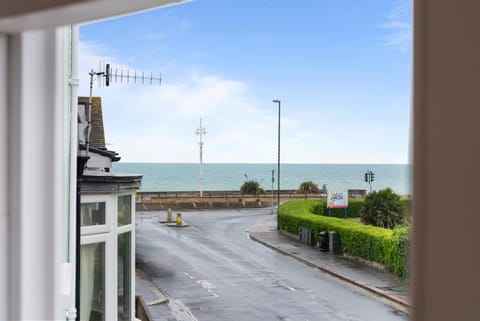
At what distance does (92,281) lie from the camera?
2.18 metres

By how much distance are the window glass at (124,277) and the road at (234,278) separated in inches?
95.5

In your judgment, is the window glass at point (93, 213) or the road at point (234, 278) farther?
the road at point (234, 278)

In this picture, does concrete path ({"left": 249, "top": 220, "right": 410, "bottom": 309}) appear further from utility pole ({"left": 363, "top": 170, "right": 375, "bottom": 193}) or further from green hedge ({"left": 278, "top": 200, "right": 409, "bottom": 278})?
utility pole ({"left": 363, "top": 170, "right": 375, "bottom": 193})

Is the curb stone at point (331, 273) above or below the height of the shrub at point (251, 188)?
below

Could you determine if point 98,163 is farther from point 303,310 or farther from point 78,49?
point 303,310

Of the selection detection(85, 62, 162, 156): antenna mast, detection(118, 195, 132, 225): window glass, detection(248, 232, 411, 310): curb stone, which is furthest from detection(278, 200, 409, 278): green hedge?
detection(85, 62, 162, 156): antenna mast

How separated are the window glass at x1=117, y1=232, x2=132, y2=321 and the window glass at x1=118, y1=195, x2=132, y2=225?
10 cm

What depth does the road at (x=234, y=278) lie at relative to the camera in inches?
240

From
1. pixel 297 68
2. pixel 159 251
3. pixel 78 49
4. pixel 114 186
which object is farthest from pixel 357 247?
pixel 78 49

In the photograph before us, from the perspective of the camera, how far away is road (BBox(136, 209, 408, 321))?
20.0 feet

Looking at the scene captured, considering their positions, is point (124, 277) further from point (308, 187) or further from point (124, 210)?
point (308, 187)

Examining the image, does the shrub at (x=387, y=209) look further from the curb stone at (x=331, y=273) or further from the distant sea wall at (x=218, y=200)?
the distant sea wall at (x=218, y=200)

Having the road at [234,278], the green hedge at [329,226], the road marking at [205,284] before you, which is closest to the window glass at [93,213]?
the road at [234,278]

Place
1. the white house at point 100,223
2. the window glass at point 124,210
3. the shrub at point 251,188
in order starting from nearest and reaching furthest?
the white house at point 100,223 → the window glass at point 124,210 → the shrub at point 251,188
